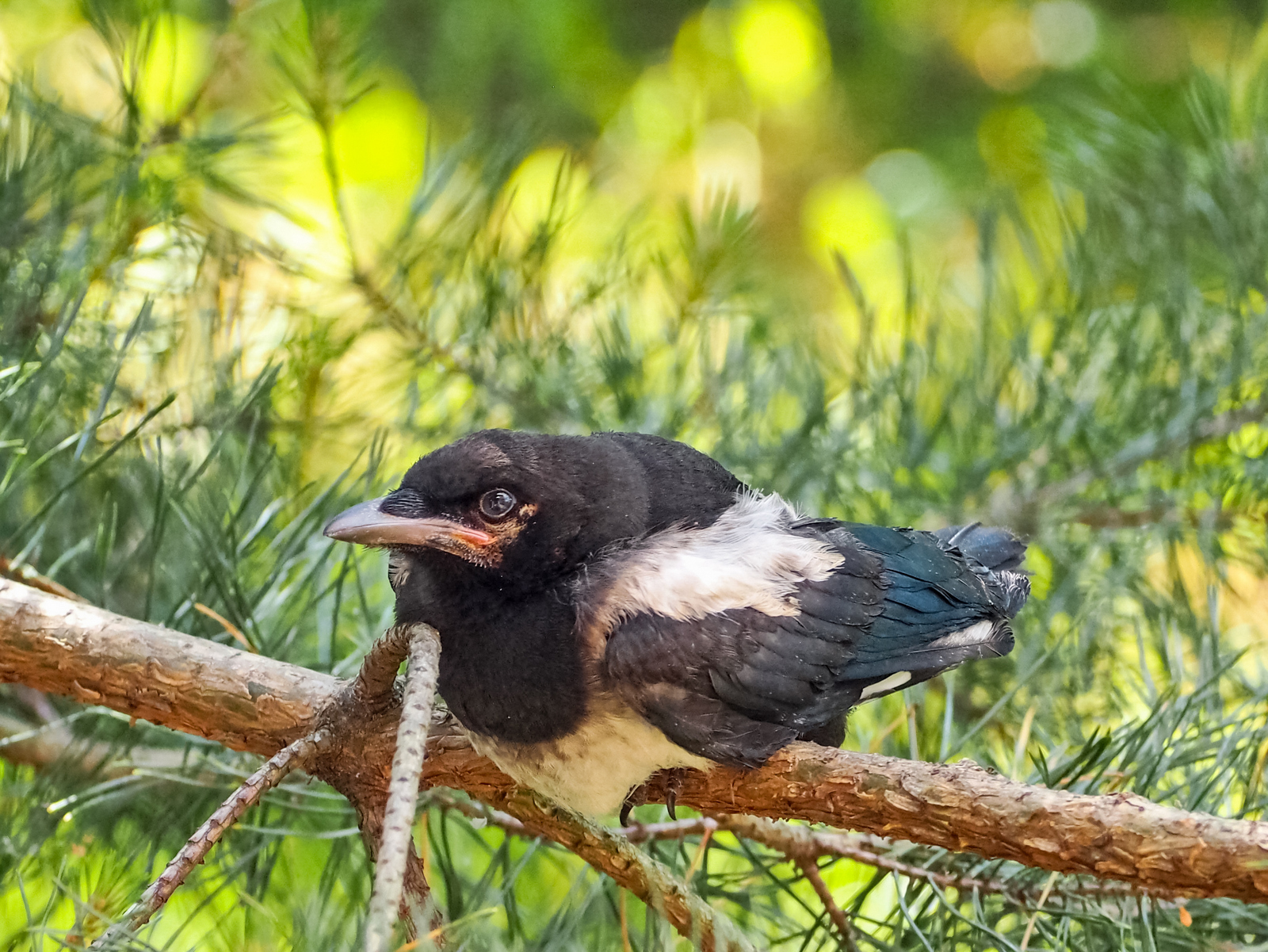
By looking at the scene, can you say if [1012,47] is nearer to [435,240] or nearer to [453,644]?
[435,240]

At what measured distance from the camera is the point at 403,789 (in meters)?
0.51

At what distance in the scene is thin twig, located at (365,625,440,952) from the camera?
1.46ft

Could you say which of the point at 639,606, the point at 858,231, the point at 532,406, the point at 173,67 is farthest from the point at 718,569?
the point at 858,231

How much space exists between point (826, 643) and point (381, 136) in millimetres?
1369

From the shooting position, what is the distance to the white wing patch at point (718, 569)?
33.3 inches

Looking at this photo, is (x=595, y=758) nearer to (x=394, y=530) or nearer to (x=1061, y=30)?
(x=394, y=530)

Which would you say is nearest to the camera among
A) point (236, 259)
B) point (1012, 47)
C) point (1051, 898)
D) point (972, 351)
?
point (1051, 898)

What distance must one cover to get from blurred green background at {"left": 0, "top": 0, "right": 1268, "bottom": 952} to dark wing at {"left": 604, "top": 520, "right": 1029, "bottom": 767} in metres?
0.08

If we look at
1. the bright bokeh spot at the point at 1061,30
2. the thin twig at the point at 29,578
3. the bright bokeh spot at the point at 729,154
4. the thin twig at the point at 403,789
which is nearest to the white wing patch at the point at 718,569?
the thin twig at the point at 403,789

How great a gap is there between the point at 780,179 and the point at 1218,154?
1655 millimetres

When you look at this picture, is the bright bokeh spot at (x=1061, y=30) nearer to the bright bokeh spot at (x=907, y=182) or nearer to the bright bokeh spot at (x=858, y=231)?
the bright bokeh spot at (x=907, y=182)

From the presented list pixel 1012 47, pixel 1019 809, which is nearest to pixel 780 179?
pixel 1012 47

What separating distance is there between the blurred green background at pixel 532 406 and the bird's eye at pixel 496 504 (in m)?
0.13

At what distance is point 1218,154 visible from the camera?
1.31m
